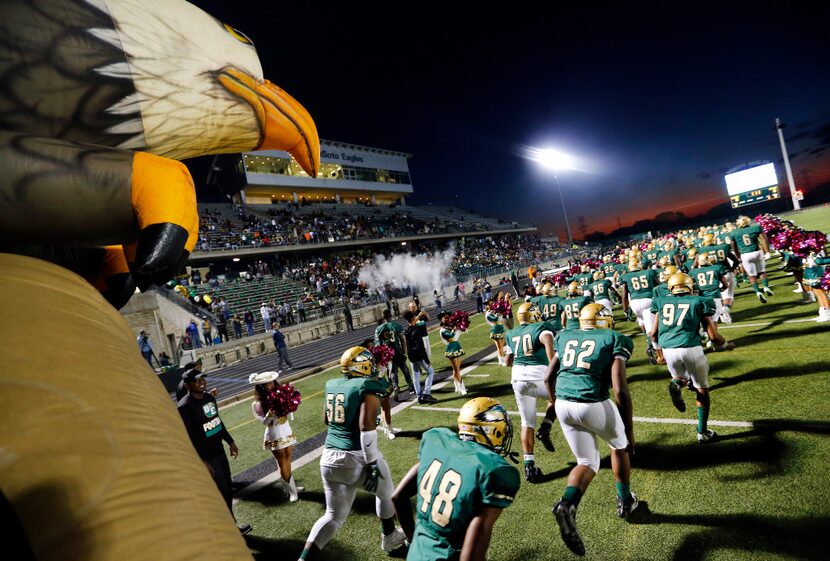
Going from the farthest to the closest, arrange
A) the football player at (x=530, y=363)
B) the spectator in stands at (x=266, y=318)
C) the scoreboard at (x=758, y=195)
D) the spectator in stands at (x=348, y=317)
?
the scoreboard at (x=758, y=195) < the spectator in stands at (x=348, y=317) < the spectator in stands at (x=266, y=318) < the football player at (x=530, y=363)

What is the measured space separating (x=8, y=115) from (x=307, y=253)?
3880 cm

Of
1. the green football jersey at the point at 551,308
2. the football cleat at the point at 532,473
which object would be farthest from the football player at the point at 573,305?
the football cleat at the point at 532,473

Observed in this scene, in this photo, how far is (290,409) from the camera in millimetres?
5980

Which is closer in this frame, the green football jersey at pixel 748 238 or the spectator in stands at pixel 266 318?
the green football jersey at pixel 748 238

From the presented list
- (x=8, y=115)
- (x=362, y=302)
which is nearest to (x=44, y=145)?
(x=8, y=115)

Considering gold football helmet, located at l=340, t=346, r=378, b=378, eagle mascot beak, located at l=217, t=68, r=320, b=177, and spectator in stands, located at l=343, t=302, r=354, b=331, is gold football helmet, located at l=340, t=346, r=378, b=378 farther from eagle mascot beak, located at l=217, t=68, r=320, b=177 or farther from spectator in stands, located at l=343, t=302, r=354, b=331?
spectator in stands, located at l=343, t=302, r=354, b=331

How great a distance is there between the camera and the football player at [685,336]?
206 inches

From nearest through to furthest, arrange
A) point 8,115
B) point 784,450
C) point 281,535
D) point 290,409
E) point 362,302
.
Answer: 1. point 8,115
2. point 784,450
3. point 281,535
4. point 290,409
5. point 362,302

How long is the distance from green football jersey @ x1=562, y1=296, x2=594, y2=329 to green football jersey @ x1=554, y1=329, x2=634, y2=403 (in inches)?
149

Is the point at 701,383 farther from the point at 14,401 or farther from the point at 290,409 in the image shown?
the point at 14,401

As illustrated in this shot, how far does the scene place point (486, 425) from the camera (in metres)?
2.80

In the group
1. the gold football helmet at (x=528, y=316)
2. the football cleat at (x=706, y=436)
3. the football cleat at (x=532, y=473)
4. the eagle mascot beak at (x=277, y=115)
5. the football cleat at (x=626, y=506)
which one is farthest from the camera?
the gold football helmet at (x=528, y=316)

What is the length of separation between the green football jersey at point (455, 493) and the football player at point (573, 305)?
6145 mm

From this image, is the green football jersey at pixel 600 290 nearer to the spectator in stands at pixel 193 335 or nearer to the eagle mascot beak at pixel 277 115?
the eagle mascot beak at pixel 277 115
